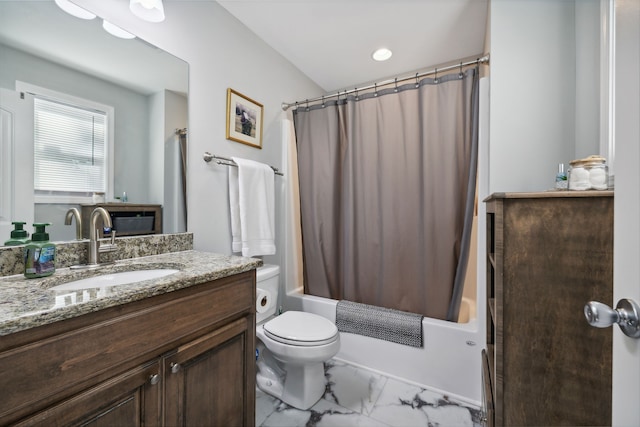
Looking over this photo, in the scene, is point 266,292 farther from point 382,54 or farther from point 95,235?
point 382,54

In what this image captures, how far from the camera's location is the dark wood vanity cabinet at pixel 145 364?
56cm

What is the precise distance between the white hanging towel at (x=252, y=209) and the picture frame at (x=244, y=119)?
0.19 m

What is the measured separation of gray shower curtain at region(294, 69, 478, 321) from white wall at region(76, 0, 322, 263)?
56cm

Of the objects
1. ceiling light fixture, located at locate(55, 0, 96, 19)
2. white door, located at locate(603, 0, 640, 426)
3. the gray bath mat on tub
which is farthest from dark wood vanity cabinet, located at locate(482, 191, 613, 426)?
ceiling light fixture, located at locate(55, 0, 96, 19)

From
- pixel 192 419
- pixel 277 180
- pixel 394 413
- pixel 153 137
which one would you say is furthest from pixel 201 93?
pixel 394 413

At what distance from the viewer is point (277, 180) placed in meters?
2.21

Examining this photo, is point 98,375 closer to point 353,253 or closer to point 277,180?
point 353,253

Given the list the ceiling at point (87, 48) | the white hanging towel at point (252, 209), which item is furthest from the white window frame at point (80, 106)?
the white hanging towel at point (252, 209)

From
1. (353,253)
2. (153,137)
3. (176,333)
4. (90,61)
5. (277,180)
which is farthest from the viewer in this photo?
(277,180)

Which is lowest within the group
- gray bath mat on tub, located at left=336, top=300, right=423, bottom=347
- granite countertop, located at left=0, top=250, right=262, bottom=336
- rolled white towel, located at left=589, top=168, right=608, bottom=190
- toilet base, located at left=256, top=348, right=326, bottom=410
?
toilet base, located at left=256, top=348, right=326, bottom=410

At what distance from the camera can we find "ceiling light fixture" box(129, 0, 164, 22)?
1142mm

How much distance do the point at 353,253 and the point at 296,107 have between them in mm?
1332

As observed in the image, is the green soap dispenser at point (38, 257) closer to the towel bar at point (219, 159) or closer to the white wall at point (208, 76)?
the white wall at point (208, 76)

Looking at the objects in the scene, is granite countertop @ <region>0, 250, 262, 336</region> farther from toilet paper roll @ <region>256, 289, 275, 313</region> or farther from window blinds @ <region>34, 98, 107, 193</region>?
toilet paper roll @ <region>256, 289, 275, 313</region>
